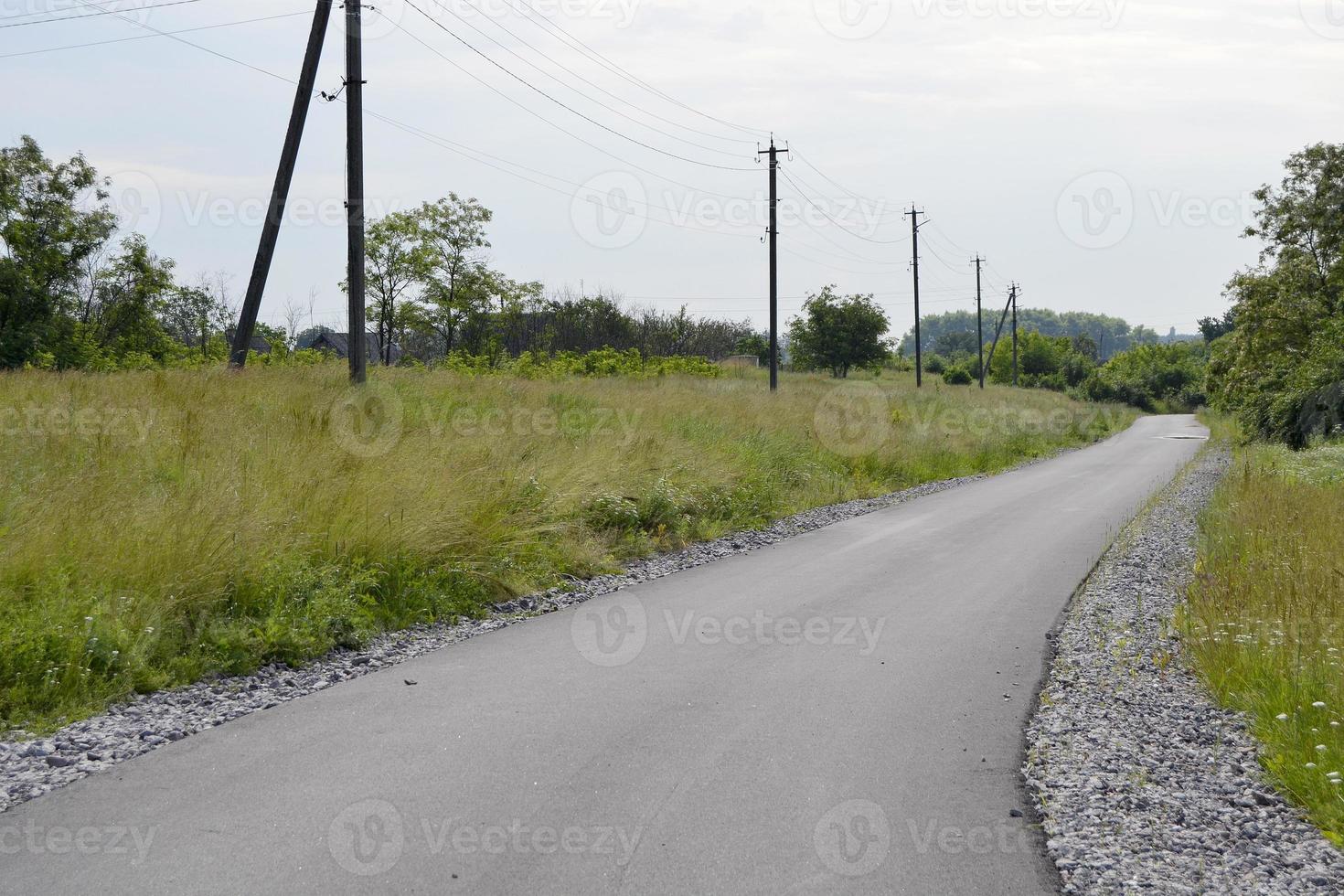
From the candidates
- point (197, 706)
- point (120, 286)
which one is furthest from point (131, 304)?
point (197, 706)

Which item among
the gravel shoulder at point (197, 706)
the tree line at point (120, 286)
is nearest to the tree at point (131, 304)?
the tree line at point (120, 286)

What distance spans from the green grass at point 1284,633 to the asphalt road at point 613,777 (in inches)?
50.2

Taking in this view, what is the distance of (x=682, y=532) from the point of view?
1318 centimetres

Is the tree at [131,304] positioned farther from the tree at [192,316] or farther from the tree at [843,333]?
the tree at [843,333]

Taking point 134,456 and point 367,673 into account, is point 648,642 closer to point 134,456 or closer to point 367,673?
point 367,673

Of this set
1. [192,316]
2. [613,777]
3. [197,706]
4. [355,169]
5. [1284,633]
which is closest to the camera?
[613,777]

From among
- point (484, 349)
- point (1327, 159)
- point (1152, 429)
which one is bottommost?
point (1152, 429)

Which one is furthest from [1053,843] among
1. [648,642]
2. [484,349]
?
[484,349]

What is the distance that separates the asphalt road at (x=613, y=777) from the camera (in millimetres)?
3973

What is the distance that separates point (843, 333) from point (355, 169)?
5342 cm

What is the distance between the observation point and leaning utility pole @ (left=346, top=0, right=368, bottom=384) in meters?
15.4

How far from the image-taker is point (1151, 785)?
4973mm

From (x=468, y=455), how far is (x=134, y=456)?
3.72 metres

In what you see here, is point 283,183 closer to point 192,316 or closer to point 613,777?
point 613,777
